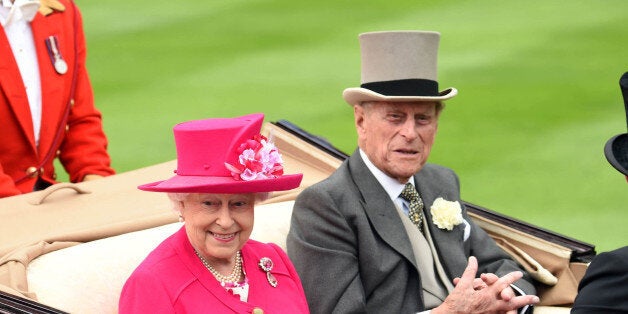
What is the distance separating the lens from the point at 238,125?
3830 mm

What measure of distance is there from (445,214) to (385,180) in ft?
0.84

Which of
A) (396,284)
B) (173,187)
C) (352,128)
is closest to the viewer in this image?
(173,187)

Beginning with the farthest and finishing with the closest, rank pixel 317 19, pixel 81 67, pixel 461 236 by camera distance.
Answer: pixel 317 19 < pixel 81 67 < pixel 461 236

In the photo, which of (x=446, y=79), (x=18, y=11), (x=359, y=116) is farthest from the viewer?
(x=446, y=79)

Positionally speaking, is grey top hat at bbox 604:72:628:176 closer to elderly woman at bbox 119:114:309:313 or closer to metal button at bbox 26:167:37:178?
elderly woman at bbox 119:114:309:313

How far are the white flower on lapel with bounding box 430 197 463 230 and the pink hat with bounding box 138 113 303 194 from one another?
97cm

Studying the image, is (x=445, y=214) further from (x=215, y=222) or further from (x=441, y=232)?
(x=215, y=222)

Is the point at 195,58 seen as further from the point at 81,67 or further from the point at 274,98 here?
the point at 81,67

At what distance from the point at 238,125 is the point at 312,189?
0.72 m

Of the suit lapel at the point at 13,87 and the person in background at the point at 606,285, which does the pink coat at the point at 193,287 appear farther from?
the suit lapel at the point at 13,87

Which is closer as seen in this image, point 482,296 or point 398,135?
point 482,296

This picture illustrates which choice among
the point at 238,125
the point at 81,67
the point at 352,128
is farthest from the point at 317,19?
the point at 238,125

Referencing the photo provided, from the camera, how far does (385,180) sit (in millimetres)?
4621

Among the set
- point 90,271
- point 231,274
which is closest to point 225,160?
point 231,274
